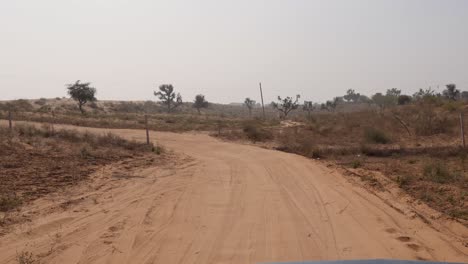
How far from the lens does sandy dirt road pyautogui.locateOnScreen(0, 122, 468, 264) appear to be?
6859 millimetres

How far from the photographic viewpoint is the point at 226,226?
332 inches

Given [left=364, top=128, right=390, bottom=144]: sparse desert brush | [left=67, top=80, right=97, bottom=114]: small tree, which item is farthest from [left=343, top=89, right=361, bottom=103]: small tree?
[left=364, top=128, right=390, bottom=144]: sparse desert brush

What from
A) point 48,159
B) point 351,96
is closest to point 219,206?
point 48,159

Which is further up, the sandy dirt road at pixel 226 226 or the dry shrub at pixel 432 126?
the dry shrub at pixel 432 126

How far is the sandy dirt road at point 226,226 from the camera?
6.86 metres

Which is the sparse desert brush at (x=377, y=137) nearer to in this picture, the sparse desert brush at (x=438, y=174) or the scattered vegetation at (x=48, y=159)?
the sparse desert brush at (x=438, y=174)

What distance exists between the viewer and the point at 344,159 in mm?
18750

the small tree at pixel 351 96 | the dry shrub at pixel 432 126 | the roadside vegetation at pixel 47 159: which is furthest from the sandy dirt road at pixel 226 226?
the small tree at pixel 351 96

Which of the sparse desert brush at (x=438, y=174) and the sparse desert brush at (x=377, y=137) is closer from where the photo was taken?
the sparse desert brush at (x=438, y=174)

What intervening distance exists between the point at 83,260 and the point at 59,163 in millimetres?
8553

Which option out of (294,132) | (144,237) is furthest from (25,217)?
(294,132)

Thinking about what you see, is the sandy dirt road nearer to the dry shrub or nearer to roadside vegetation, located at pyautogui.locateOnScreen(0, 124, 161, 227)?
roadside vegetation, located at pyautogui.locateOnScreen(0, 124, 161, 227)

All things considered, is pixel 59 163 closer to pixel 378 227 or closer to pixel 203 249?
pixel 203 249

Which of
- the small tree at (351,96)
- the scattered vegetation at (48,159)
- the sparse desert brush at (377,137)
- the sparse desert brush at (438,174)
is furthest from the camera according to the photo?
the small tree at (351,96)
